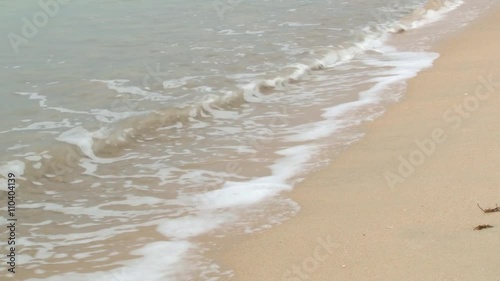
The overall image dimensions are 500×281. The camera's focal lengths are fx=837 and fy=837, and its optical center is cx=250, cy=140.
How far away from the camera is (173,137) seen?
6.66m

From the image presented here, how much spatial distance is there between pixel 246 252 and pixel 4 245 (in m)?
1.36

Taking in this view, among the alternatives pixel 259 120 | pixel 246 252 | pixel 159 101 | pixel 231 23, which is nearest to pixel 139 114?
pixel 159 101

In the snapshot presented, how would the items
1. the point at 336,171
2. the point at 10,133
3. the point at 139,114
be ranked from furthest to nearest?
the point at 139,114
the point at 10,133
the point at 336,171

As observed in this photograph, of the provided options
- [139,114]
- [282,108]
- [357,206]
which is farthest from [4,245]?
[282,108]

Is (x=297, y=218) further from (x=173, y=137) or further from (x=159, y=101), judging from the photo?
(x=159, y=101)

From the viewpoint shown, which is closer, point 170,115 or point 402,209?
point 402,209

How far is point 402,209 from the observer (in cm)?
457

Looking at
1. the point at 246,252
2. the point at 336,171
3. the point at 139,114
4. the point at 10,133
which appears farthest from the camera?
the point at 139,114

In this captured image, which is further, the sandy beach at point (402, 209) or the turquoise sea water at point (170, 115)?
the turquoise sea water at point (170, 115)

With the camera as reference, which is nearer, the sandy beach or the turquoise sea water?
the sandy beach

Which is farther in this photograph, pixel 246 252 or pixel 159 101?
pixel 159 101

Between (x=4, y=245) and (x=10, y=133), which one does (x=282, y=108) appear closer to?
(x=10, y=133)

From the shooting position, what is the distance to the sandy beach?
3.87 m

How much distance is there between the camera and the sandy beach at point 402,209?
387cm
